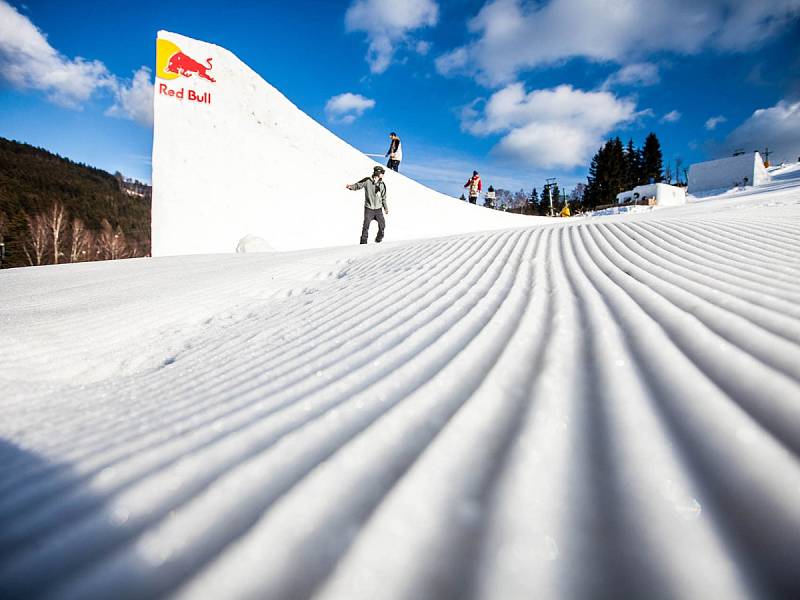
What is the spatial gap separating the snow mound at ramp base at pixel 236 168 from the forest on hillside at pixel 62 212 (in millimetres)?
26198

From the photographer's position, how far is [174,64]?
6973 millimetres

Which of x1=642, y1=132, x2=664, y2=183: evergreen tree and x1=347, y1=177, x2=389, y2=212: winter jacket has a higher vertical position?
x1=642, y1=132, x2=664, y2=183: evergreen tree

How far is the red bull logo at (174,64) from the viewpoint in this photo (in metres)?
6.82

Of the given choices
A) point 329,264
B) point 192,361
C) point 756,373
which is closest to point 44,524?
point 192,361

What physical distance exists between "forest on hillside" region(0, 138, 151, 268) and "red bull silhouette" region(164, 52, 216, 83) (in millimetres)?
26161

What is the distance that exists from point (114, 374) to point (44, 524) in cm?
132

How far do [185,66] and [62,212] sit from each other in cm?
3566

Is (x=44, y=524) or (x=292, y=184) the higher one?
(x=292, y=184)

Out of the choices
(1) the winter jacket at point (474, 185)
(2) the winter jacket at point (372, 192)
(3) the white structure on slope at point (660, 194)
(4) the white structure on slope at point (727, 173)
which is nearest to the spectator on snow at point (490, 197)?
(1) the winter jacket at point (474, 185)

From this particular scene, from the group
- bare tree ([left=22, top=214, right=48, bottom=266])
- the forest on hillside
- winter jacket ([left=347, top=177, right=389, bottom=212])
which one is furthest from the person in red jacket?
bare tree ([left=22, top=214, right=48, bottom=266])

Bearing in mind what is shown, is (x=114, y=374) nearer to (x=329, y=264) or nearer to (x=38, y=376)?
(x=38, y=376)

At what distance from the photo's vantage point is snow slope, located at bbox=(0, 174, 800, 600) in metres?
0.45

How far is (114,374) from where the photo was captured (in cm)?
173

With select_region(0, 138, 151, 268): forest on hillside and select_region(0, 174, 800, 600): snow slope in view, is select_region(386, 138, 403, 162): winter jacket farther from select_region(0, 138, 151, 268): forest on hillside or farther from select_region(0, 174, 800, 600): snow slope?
select_region(0, 138, 151, 268): forest on hillside
